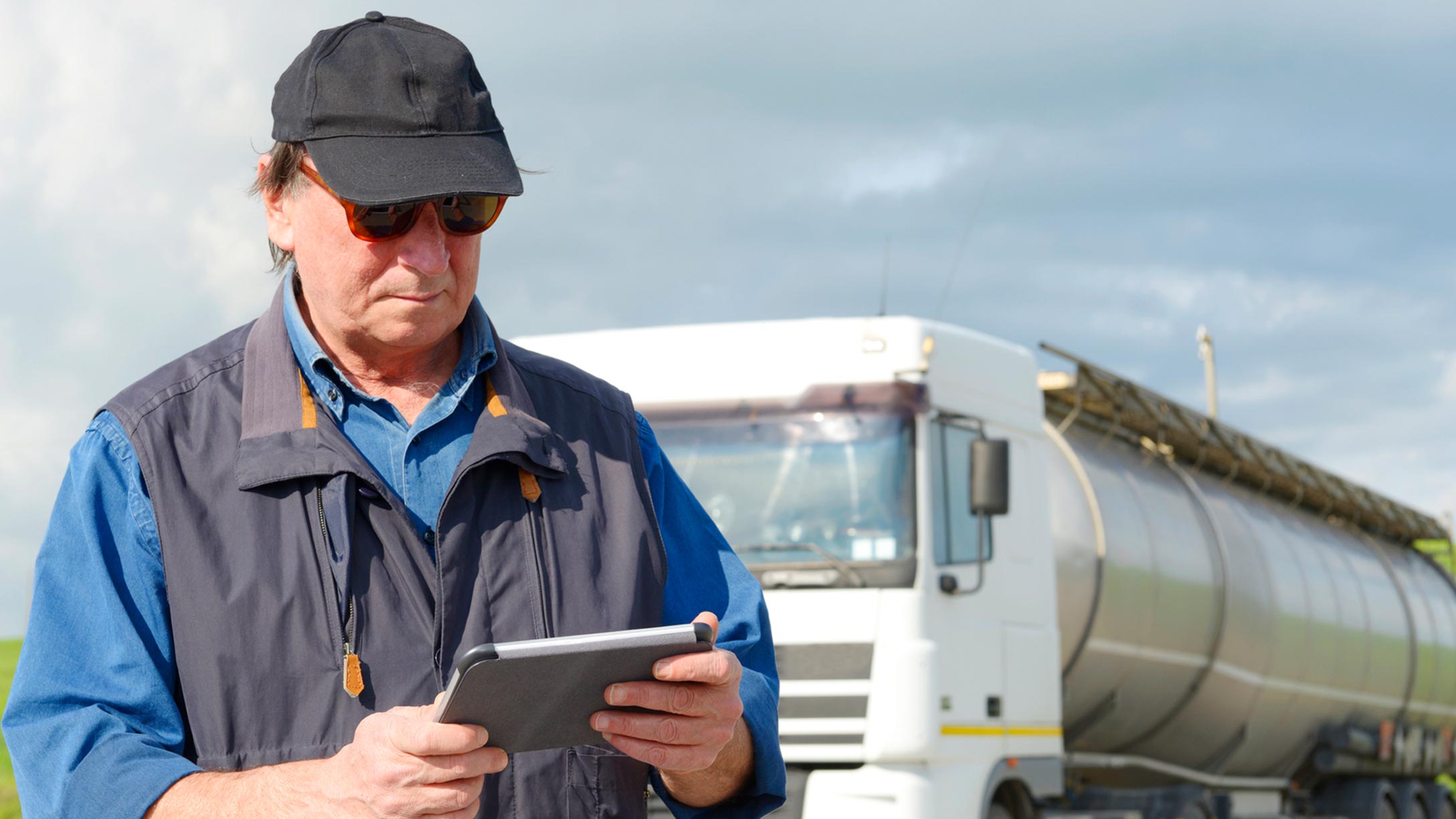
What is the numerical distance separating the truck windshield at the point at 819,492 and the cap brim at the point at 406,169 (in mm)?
5269

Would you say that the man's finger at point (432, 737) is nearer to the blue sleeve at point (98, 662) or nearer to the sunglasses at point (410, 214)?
the blue sleeve at point (98, 662)

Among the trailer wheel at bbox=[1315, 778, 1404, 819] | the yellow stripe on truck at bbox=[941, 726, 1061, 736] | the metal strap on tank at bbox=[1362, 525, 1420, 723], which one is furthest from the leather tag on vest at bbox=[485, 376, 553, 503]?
the metal strap on tank at bbox=[1362, 525, 1420, 723]

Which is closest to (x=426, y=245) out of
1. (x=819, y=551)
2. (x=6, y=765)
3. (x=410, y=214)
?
(x=410, y=214)

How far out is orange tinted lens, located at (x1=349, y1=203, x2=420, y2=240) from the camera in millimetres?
2244

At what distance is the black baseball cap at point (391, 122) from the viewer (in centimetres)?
220

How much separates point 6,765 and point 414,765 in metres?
21.4

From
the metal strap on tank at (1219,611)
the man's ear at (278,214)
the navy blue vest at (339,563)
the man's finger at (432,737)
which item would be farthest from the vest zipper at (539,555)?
the metal strap on tank at (1219,611)

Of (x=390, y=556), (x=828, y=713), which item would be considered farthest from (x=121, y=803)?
(x=828, y=713)

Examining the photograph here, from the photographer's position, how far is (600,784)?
2242 millimetres

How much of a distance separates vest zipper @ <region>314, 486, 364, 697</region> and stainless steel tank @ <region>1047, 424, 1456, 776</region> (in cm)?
716

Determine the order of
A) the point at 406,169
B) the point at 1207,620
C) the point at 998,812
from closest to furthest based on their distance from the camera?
1. the point at 406,169
2. the point at 998,812
3. the point at 1207,620

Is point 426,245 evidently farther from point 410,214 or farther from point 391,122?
point 391,122

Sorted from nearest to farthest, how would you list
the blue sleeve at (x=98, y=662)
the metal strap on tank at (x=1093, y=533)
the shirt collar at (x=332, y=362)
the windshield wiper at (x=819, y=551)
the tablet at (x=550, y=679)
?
1. the tablet at (x=550, y=679)
2. the blue sleeve at (x=98, y=662)
3. the shirt collar at (x=332, y=362)
4. the windshield wiper at (x=819, y=551)
5. the metal strap on tank at (x=1093, y=533)

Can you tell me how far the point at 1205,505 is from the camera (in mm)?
11141
